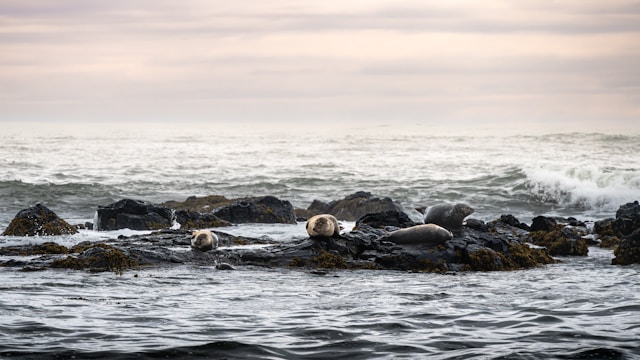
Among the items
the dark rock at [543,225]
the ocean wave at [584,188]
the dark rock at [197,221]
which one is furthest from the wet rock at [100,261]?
the ocean wave at [584,188]

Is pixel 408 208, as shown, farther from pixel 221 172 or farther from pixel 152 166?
pixel 152 166

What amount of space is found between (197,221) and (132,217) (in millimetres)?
1557

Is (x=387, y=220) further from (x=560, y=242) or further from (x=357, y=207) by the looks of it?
(x=357, y=207)

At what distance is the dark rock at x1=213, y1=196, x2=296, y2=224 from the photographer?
21281 millimetres

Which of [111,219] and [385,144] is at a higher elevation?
[385,144]

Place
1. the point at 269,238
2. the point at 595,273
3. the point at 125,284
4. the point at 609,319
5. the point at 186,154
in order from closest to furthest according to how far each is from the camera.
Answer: the point at 609,319
the point at 125,284
the point at 595,273
the point at 269,238
the point at 186,154

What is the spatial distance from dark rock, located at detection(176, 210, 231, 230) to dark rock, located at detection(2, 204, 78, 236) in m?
2.86

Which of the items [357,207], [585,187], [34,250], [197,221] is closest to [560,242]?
[197,221]

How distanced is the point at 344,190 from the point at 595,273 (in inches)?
958

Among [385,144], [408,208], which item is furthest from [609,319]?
[385,144]

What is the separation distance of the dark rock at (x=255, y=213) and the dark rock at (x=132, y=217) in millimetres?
1555

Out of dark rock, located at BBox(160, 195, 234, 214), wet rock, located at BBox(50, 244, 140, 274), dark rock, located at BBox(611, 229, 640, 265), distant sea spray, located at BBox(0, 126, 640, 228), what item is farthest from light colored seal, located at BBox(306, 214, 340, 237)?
distant sea spray, located at BBox(0, 126, 640, 228)

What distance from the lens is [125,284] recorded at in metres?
11.4

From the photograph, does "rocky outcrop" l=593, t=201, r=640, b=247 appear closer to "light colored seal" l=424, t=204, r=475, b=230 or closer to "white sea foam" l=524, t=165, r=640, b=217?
"light colored seal" l=424, t=204, r=475, b=230
